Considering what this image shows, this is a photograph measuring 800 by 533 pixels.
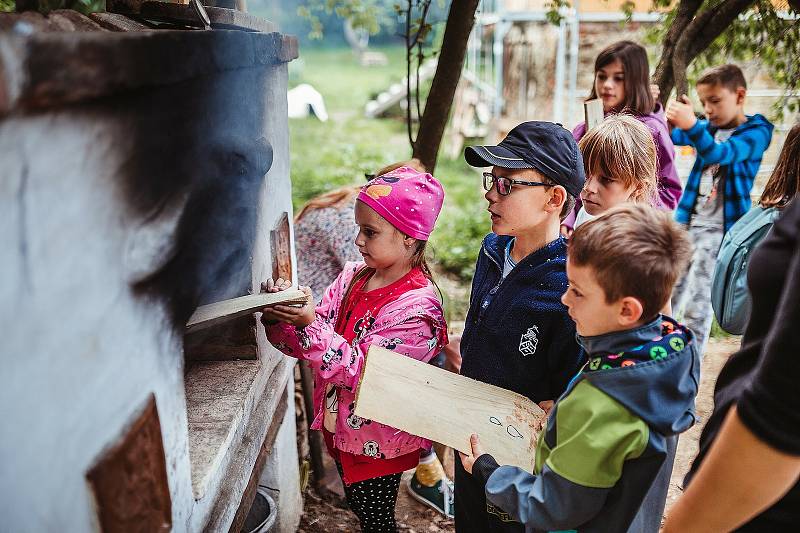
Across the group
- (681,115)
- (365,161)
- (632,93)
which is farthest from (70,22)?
(365,161)

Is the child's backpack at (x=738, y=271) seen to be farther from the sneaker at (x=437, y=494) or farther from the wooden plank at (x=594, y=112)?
the sneaker at (x=437, y=494)

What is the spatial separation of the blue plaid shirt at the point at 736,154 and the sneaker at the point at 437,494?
7.35 ft

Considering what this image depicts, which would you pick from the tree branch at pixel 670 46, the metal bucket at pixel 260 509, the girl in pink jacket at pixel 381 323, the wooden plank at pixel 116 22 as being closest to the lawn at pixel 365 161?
the girl in pink jacket at pixel 381 323

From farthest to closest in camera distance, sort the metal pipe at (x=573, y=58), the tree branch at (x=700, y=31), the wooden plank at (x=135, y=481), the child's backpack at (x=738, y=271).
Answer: the metal pipe at (x=573, y=58), the tree branch at (x=700, y=31), the child's backpack at (x=738, y=271), the wooden plank at (x=135, y=481)

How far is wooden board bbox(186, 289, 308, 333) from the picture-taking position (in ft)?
5.44

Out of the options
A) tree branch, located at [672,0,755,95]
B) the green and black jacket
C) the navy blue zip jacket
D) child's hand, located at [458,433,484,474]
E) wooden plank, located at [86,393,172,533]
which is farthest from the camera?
tree branch, located at [672,0,755,95]

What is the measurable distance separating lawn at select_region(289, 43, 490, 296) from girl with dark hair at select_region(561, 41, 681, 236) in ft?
4.72

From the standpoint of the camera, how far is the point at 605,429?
142 centimetres

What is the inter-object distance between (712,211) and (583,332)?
2.85 metres

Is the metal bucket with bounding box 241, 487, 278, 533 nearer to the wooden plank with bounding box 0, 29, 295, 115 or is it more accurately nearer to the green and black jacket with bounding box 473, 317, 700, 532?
the green and black jacket with bounding box 473, 317, 700, 532

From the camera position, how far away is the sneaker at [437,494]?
126 inches

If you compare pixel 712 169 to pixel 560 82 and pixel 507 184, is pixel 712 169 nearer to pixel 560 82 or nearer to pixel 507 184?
pixel 507 184

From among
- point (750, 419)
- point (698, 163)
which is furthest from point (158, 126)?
point (698, 163)

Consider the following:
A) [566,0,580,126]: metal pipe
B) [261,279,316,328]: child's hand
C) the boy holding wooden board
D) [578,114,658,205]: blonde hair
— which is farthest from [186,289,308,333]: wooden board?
[566,0,580,126]: metal pipe
